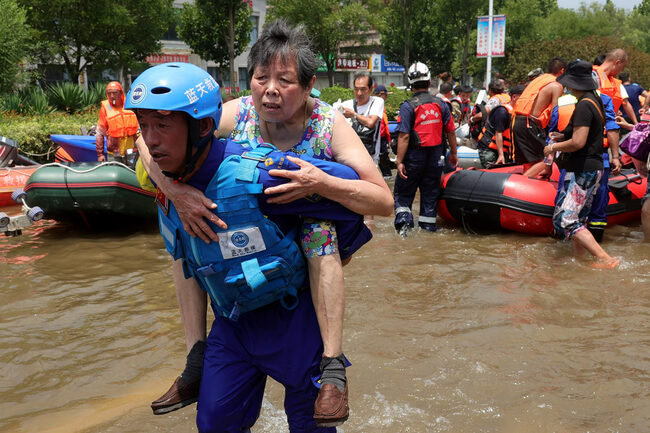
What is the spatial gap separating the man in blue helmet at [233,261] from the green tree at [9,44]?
16895 mm

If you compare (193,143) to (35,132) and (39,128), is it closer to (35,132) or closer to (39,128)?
(35,132)

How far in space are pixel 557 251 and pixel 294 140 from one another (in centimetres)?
509

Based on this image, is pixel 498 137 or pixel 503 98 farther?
pixel 503 98

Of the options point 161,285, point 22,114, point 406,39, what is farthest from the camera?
point 406,39

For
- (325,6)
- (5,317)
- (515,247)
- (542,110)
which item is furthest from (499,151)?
(325,6)

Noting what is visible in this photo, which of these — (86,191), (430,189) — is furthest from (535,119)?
(86,191)

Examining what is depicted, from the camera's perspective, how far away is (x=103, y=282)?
19.8 ft

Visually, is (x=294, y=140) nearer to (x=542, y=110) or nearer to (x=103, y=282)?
(x=103, y=282)

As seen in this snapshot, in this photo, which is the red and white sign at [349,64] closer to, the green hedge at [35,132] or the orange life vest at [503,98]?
the green hedge at [35,132]

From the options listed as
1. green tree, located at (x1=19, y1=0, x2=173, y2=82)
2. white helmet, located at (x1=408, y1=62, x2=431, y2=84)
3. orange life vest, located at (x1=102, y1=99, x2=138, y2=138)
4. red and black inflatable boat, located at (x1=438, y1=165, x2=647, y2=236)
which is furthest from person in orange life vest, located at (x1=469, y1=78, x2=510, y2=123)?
green tree, located at (x1=19, y1=0, x2=173, y2=82)

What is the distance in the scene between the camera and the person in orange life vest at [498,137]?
9.50m

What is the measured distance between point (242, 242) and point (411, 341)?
2.64m

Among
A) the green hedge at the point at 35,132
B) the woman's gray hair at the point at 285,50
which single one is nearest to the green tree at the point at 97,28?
the green hedge at the point at 35,132

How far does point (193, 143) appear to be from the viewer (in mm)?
2010
